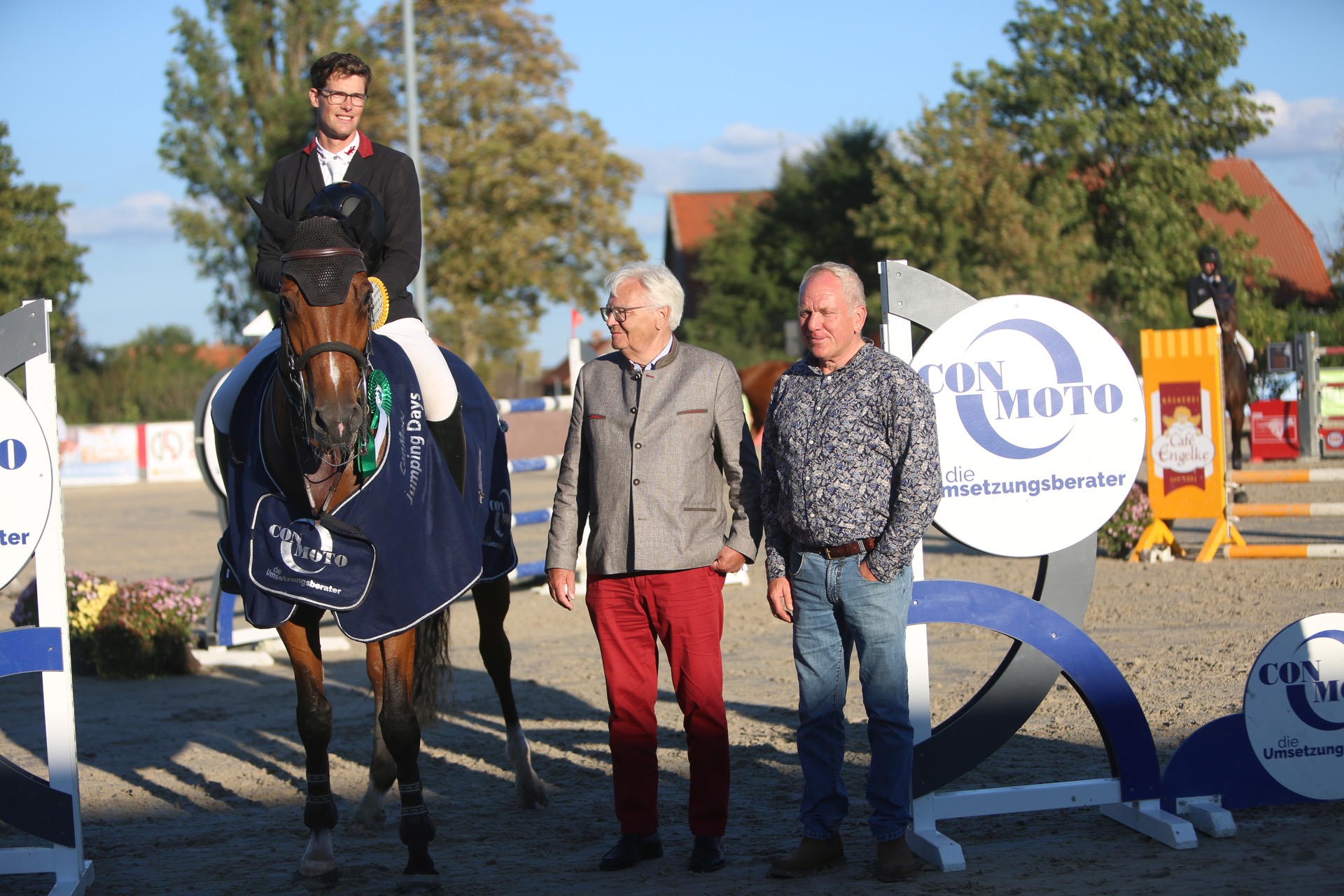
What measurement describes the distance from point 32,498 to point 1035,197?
35886 millimetres

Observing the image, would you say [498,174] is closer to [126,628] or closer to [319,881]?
[126,628]

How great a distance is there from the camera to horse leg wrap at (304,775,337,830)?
3930 millimetres

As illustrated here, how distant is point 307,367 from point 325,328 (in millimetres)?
137

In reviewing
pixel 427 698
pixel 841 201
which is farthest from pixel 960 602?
pixel 841 201

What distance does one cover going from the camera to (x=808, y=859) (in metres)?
3.58

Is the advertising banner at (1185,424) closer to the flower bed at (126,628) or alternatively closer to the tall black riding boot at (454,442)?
the tall black riding boot at (454,442)

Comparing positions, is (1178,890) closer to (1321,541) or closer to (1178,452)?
(1178,452)

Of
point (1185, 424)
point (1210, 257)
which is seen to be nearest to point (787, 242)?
point (1210, 257)

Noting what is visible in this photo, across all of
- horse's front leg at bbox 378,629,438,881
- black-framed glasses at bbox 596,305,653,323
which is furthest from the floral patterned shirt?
horse's front leg at bbox 378,629,438,881

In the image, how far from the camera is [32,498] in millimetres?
3916

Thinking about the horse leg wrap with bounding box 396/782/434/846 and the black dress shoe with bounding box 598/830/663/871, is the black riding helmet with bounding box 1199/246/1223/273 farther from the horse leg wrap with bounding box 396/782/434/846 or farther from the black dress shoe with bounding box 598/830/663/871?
the horse leg wrap with bounding box 396/782/434/846

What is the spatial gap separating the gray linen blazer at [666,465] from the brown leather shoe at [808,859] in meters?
0.94

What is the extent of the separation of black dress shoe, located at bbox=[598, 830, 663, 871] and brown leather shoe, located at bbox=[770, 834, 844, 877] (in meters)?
0.43

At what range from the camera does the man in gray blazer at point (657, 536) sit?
3781 mm
